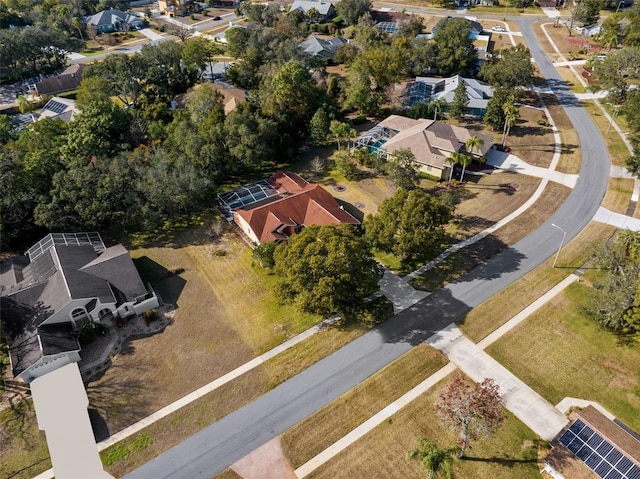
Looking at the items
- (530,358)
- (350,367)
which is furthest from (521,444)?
(350,367)

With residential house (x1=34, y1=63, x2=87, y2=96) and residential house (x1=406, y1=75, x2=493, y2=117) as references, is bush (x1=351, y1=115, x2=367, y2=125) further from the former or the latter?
residential house (x1=34, y1=63, x2=87, y2=96)

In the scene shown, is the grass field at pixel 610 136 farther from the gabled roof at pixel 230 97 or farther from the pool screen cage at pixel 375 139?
the gabled roof at pixel 230 97

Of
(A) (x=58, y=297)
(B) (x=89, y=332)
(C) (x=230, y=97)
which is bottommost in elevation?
(B) (x=89, y=332)

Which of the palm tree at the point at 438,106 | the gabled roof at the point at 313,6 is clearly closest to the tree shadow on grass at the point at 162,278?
the palm tree at the point at 438,106

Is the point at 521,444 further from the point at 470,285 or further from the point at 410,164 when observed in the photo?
the point at 410,164

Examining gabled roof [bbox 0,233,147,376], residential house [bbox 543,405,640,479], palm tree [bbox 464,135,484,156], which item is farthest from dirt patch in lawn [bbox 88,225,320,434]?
palm tree [bbox 464,135,484,156]

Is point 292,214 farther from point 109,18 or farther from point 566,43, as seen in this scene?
point 109,18

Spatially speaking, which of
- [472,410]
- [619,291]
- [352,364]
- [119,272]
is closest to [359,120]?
[119,272]
